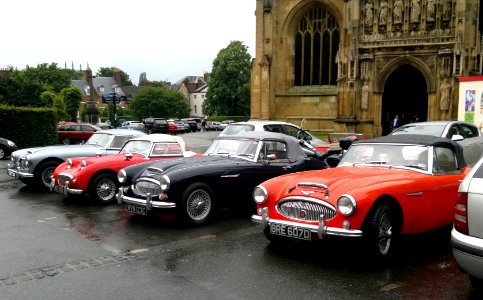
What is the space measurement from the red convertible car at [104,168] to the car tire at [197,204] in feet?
9.88

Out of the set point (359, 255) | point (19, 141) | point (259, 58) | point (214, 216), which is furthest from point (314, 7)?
point (359, 255)

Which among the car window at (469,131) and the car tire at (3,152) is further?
the car tire at (3,152)

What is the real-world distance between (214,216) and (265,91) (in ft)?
78.5

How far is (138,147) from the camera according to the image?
11.7 metres

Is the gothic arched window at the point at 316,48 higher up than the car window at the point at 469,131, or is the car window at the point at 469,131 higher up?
the gothic arched window at the point at 316,48

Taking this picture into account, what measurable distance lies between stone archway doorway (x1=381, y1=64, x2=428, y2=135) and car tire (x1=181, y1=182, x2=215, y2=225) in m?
22.4

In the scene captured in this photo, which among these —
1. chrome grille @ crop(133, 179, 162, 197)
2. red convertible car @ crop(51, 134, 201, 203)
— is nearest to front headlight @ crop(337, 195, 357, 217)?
chrome grille @ crop(133, 179, 162, 197)

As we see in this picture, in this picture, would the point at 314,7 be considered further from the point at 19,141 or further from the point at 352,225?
the point at 352,225

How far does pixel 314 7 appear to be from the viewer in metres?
31.7

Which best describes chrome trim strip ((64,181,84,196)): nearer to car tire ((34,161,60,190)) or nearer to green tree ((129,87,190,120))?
car tire ((34,161,60,190))

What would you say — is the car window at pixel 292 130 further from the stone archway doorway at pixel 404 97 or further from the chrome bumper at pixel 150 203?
the stone archway doorway at pixel 404 97

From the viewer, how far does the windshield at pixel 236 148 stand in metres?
9.47

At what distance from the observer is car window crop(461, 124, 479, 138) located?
12.9 meters

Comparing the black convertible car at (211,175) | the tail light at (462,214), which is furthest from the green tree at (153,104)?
the tail light at (462,214)
